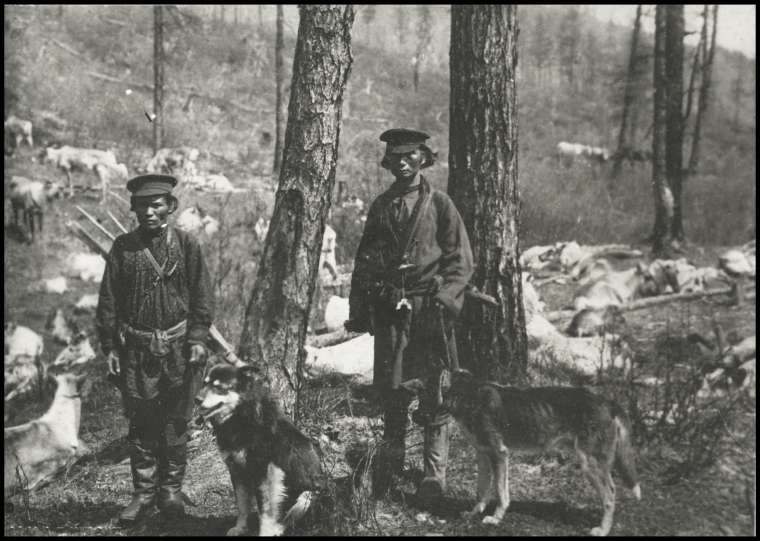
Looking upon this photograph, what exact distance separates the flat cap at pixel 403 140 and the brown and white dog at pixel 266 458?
1502mm

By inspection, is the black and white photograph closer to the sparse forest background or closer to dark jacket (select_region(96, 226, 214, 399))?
dark jacket (select_region(96, 226, 214, 399))

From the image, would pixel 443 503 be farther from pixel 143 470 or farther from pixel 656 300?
pixel 656 300

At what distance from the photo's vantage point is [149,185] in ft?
13.4

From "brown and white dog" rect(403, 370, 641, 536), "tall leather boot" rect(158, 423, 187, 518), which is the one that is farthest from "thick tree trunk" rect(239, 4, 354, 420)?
"brown and white dog" rect(403, 370, 641, 536)

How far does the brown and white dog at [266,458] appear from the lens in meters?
3.75

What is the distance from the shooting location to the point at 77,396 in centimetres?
621

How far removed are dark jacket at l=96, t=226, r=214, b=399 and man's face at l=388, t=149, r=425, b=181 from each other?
1.31 meters

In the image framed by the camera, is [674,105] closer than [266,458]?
No

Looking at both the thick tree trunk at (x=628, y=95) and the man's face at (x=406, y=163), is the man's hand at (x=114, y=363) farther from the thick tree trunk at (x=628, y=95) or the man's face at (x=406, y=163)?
the thick tree trunk at (x=628, y=95)

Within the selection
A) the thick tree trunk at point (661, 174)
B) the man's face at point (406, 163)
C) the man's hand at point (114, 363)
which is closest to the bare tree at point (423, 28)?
the thick tree trunk at point (661, 174)

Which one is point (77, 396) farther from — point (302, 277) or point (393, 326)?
point (393, 326)

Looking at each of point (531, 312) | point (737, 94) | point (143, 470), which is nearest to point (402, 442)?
point (143, 470)

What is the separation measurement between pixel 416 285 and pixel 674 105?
9.63 m

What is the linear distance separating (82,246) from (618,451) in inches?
484
